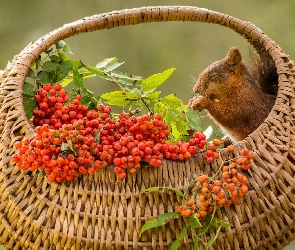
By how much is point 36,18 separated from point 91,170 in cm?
264

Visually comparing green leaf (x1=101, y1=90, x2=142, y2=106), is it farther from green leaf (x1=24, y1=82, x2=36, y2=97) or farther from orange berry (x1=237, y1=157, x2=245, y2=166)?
orange berry (x1=237, y1=157, x2=245, y2=166)

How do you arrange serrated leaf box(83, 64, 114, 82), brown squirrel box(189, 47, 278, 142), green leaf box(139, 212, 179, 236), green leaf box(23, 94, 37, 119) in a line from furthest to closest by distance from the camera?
brown squirrel box(189, 47, 278, 142)
serrated leaf box(83, 64, 114, 82)
green leaf box(23, 94, 37, 119)
green leaf box(139, 212, 179, 236)

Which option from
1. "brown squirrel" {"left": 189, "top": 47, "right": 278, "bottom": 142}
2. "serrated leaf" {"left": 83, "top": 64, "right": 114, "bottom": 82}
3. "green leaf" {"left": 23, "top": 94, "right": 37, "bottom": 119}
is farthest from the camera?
"brown squirrel" {"left": 189, "top": 47, "right": 278, "bottom": 142}

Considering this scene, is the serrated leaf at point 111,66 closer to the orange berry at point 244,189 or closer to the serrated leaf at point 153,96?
the serrated leaf at point 153,96

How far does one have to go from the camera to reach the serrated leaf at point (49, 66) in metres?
1.06

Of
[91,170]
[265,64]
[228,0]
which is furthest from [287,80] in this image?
[228,0]

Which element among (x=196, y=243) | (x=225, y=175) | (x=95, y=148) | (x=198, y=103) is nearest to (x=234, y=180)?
(x=225, y=175)

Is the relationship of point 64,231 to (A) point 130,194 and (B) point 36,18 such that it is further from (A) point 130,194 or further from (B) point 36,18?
(B) point 36,18

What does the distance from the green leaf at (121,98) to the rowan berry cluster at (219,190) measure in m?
0.28

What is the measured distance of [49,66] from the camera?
107 cm

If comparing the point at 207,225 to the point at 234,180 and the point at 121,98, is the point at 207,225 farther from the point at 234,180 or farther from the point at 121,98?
the point at 121,98

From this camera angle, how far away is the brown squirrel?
4.21 feet

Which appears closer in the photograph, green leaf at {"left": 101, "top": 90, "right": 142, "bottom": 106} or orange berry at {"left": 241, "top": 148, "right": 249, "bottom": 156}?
orange berry at {"left": 241, "top": 148, "right": 249, "bottom": 156}

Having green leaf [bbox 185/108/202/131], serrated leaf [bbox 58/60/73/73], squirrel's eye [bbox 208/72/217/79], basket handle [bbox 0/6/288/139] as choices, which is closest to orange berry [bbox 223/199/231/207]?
green leaf [bbox 185/108/202/131]
